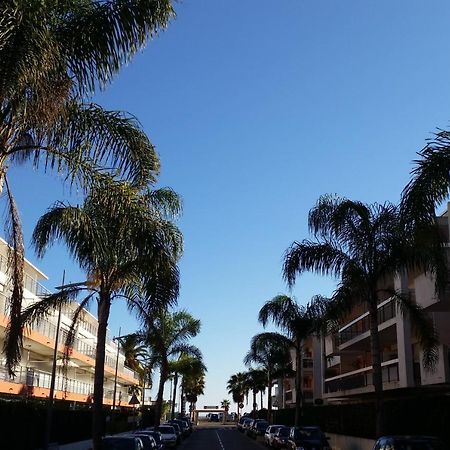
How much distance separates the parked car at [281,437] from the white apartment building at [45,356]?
13311 millimetres

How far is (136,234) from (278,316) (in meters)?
33.0

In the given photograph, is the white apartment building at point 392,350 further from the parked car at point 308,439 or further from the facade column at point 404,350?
the parked car at point 308,439

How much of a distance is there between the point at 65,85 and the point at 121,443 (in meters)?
14.8

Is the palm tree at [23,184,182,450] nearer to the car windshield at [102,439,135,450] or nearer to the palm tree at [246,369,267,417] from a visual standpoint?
the car windshield at [102,439,135,450]

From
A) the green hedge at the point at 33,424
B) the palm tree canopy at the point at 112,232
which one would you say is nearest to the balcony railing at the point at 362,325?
the green hedge at the point at 33,424

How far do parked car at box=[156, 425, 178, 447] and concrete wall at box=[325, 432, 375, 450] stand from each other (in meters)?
11.0

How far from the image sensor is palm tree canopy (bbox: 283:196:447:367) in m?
23.1

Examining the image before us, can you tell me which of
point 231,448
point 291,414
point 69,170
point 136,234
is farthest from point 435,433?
point 291,414

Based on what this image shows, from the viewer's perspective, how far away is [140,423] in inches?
2446

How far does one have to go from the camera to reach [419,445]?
14.9 m

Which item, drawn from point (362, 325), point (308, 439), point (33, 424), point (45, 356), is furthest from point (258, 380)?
point (33, 424)

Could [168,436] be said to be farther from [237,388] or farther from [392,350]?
[237,388]

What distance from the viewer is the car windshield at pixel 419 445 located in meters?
14.9

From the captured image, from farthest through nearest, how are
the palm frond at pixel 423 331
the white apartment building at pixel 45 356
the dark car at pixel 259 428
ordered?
the dark car at pixel 259 428
the white apartment building at pixel 45 356
the palm frond at pixel 423 331
